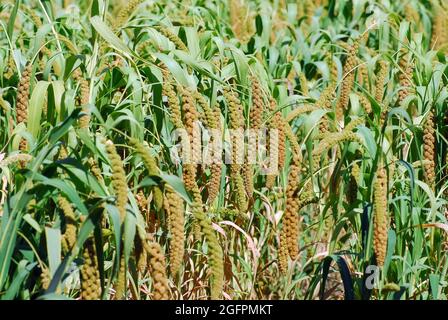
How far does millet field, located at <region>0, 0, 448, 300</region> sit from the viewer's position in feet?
9.15

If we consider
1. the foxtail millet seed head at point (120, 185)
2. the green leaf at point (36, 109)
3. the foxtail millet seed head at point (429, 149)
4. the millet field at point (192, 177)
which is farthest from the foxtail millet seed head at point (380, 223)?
the green leaf at point (36, 109)

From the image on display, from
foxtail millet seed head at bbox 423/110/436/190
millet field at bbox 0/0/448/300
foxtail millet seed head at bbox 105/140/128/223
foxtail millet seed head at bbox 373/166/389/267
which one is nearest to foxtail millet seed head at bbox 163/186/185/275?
millet field at bbox 0/0/448/300

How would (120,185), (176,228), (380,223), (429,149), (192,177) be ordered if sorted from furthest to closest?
(429,149) → (192,177) → (380,223) → (176,228) → (120,185)

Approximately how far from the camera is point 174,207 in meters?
2.81

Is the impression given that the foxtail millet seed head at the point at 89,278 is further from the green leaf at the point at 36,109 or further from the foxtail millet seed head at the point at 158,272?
the green leaf at the point at 36,109

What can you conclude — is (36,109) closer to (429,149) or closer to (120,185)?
(120,185)

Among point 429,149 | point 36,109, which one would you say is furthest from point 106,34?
point 429,149

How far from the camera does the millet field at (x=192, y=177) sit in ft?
9.15

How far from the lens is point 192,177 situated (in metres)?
3.14

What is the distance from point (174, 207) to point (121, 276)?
10.6 inches

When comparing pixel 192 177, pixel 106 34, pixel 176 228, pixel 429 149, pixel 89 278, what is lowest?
pixel 89 278
